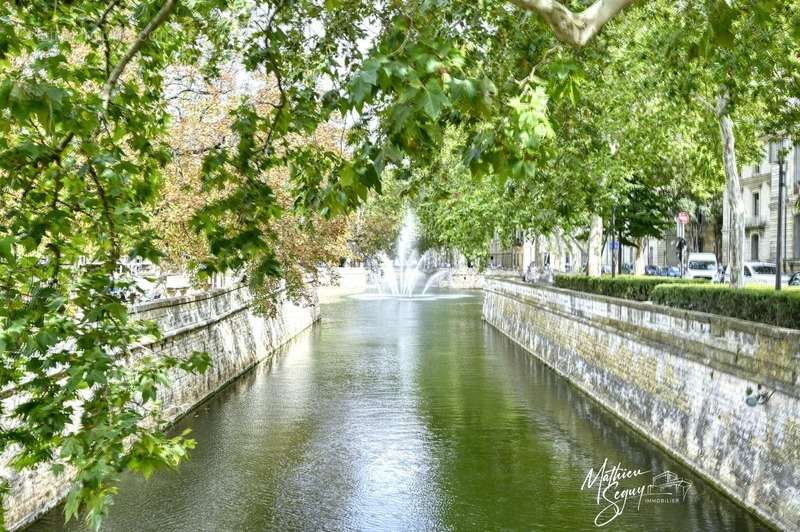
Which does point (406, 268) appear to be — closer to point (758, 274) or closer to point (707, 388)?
point (758, 274)

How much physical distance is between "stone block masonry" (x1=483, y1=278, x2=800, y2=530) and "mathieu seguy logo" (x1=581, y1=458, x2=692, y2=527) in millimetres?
542

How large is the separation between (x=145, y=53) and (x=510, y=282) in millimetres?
32600

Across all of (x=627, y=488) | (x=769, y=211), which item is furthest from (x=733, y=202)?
(x=769, y=211)

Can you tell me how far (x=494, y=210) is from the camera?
129 ft

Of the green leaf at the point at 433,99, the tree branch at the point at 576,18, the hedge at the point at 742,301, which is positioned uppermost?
the tree branch at the point at 576,18

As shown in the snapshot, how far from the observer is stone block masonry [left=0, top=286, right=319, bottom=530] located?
39.9 feet

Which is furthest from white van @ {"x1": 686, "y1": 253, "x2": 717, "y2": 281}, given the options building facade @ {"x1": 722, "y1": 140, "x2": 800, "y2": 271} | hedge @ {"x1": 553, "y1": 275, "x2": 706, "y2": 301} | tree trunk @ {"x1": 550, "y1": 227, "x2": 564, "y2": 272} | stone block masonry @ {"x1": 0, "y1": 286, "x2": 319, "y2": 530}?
stone block masonry @ {"x1": 0, "y1": 286, "x2": 319, "y2": 530}

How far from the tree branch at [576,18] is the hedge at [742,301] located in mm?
9045

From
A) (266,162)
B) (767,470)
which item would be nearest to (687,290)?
(767,470)

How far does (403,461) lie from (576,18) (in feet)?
38.9

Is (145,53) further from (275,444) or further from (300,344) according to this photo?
(300,344)

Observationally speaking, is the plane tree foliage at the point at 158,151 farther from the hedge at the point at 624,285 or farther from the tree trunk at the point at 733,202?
the hedge at the point at 624,285

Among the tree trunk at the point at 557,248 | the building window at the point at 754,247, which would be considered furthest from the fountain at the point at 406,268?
the building window at the point at 754,247

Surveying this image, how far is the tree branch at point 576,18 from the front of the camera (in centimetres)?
592
